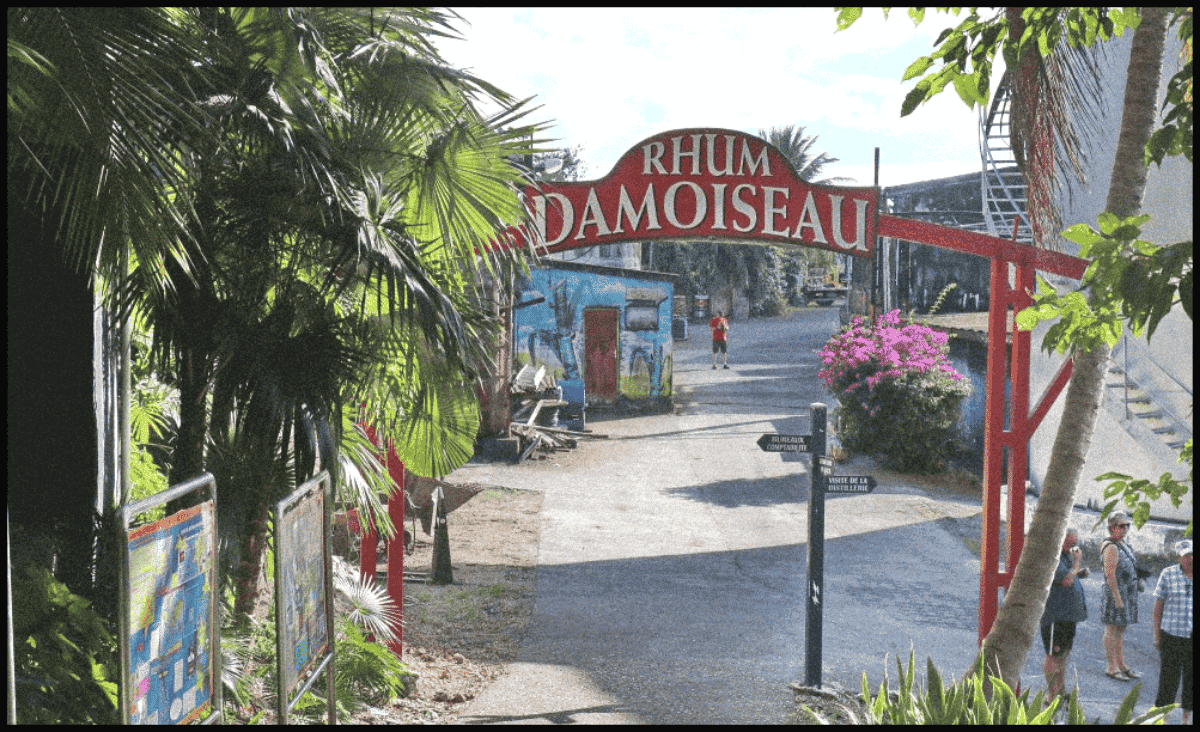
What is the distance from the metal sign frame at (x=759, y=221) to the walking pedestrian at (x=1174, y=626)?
113cm

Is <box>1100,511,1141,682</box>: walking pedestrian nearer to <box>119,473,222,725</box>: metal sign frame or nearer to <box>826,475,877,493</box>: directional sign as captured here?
<box>826,475,877,493</box>: directional sign

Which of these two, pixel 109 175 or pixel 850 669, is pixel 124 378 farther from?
pixel 850 669

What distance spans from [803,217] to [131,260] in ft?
15.9

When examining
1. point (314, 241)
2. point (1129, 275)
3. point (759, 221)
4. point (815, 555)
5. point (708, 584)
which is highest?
point (759, 221)

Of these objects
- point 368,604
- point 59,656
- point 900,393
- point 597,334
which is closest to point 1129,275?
point 59,656

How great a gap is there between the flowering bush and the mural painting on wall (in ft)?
22.8

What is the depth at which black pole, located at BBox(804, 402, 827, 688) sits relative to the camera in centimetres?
838

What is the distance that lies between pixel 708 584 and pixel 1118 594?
13.4 ft

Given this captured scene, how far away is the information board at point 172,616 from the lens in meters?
3.85

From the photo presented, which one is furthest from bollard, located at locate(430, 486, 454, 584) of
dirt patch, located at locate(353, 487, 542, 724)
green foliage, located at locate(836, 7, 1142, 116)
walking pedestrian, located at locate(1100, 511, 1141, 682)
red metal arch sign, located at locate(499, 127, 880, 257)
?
green foliage, located at locate(836, 7, 1142, 116)

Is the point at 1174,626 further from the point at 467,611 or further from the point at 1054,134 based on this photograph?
the point at 467,611

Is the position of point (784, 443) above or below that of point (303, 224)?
below

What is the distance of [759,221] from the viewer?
851 cm

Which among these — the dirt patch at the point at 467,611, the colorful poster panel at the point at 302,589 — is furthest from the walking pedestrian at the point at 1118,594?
the colorful poster panel at the point at 302,589
